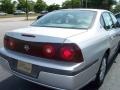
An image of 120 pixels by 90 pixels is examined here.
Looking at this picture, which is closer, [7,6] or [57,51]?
[57,51]

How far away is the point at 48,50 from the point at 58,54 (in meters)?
0.17

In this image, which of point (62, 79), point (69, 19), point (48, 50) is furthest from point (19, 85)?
point (69, 19)

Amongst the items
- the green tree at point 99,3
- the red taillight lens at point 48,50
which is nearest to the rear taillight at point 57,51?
the red taillight lens at point 48,50

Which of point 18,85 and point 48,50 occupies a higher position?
point 48,50

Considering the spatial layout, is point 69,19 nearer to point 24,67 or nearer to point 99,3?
point 24,67

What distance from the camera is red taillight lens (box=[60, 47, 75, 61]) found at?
3858 millimetres

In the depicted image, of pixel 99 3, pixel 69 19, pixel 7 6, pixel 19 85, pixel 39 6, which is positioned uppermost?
pixel 69 19

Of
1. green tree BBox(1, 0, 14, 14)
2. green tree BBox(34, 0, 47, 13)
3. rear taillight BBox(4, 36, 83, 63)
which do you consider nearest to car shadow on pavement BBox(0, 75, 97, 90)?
rear taillight BBox(4, 36, 83, 63)

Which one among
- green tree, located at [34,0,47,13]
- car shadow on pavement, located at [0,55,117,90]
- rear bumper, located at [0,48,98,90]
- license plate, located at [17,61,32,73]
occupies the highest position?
license plate, located at [17,61,32,73]

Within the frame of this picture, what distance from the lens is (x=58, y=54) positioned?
390 cm

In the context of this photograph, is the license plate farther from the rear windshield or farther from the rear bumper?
the rear windshield

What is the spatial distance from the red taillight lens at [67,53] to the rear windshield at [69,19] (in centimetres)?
94

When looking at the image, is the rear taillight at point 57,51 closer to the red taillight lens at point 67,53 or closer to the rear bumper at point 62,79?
the red taillight lens at point 67,53

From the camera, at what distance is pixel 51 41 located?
392cm
